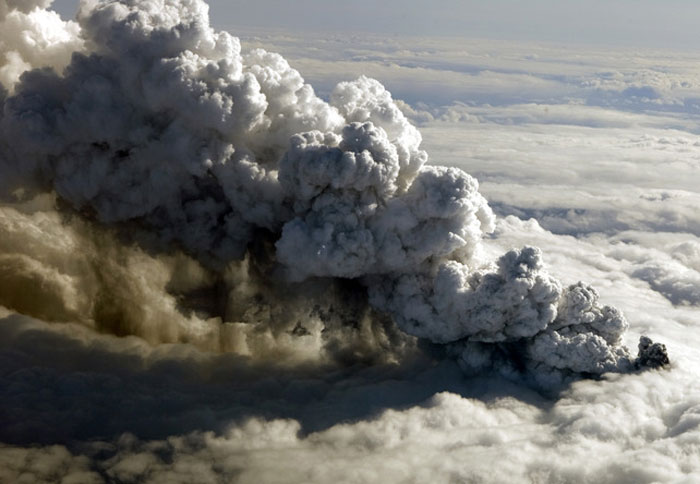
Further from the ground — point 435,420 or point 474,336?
point 474,336

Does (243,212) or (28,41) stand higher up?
(28,41)

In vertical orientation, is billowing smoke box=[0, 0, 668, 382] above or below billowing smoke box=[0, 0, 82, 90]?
below

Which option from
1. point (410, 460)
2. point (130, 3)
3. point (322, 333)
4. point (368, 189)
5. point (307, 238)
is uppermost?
point (130, 3)

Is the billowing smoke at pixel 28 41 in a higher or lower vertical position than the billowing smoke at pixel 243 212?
higher

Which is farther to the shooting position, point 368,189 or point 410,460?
point 368,189

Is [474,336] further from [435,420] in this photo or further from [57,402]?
[57,402]

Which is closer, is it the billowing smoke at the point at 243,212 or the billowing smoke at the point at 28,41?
the billowing smoke at the point at 243,212

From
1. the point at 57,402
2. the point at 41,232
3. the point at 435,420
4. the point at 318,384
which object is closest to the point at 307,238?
the point at 318,384

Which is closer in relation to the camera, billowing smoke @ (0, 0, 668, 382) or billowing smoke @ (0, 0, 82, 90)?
billowing smoke @ (0, 0, 668, 382)
